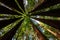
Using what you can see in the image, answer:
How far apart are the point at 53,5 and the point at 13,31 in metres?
0.31

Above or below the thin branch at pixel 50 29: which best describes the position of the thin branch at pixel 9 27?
above

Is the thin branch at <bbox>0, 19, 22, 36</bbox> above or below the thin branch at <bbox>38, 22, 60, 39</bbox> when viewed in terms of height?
above

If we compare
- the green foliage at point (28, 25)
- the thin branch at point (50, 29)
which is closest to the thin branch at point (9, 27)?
the green foliage at point (28, 25)

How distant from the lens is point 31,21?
174 centimetres

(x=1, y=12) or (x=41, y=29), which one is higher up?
(x=1, y=12)

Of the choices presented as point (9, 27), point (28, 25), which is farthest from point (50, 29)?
point (9, 27)

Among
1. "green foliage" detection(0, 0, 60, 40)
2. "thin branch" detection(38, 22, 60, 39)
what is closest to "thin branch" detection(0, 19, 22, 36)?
"green foliage" detection(0, 0, 60, 40)

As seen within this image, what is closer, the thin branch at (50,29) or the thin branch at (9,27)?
the thin branch at (50,29)

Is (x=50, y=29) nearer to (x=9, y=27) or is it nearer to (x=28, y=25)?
(x=28, y=25)

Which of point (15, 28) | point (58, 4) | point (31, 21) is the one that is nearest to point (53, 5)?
point (58, 4)

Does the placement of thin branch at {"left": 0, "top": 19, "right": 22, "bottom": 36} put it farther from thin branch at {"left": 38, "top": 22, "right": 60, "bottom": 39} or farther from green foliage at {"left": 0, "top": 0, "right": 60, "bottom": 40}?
thin branch at {"left": 38, "top": 22, "right": 60, "bottom": 39}

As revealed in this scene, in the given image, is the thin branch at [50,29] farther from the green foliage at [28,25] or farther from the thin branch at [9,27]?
the thin branch at [9,27]

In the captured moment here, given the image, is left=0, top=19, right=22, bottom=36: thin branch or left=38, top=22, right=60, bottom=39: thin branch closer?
left=38, top=22, right=60, bottom=39: thin branch

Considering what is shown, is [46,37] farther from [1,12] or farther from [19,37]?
[1,12]
